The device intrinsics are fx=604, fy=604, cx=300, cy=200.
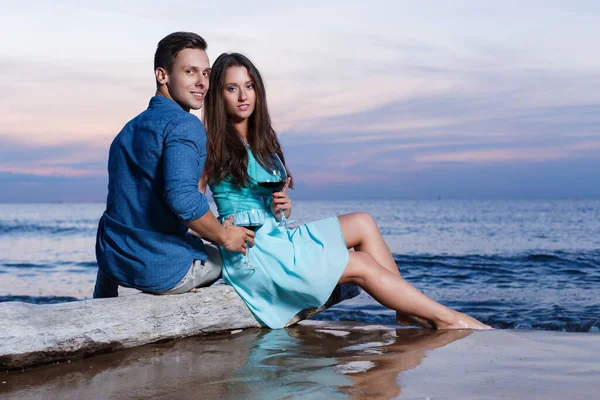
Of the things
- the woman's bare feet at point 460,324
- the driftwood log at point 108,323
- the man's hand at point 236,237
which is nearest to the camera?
the driftwood log at point 108,323

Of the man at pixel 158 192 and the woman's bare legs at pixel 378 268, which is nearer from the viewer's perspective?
the man at pixel 158 192

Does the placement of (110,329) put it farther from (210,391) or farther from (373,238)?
(373,238)

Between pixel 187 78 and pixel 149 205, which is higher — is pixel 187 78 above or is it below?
above

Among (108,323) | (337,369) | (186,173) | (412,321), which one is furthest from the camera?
(412,321)

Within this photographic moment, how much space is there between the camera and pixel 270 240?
4320mm

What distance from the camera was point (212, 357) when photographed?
149 inches

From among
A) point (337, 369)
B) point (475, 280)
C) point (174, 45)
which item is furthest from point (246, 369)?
point (475, 280)

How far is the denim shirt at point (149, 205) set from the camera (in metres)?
3.71

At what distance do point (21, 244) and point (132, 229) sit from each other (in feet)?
60.9

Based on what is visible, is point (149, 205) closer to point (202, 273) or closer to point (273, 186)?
point (202, 273)

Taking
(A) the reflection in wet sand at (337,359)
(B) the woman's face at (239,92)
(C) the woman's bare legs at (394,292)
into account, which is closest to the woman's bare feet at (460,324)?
(C) the woman's bare legs at (394,292)

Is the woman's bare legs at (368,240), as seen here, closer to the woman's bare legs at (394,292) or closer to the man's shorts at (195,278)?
the woman's bare legs at (394,292)

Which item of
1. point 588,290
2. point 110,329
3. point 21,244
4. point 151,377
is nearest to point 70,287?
point 110,329

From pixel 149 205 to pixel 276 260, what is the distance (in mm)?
981
